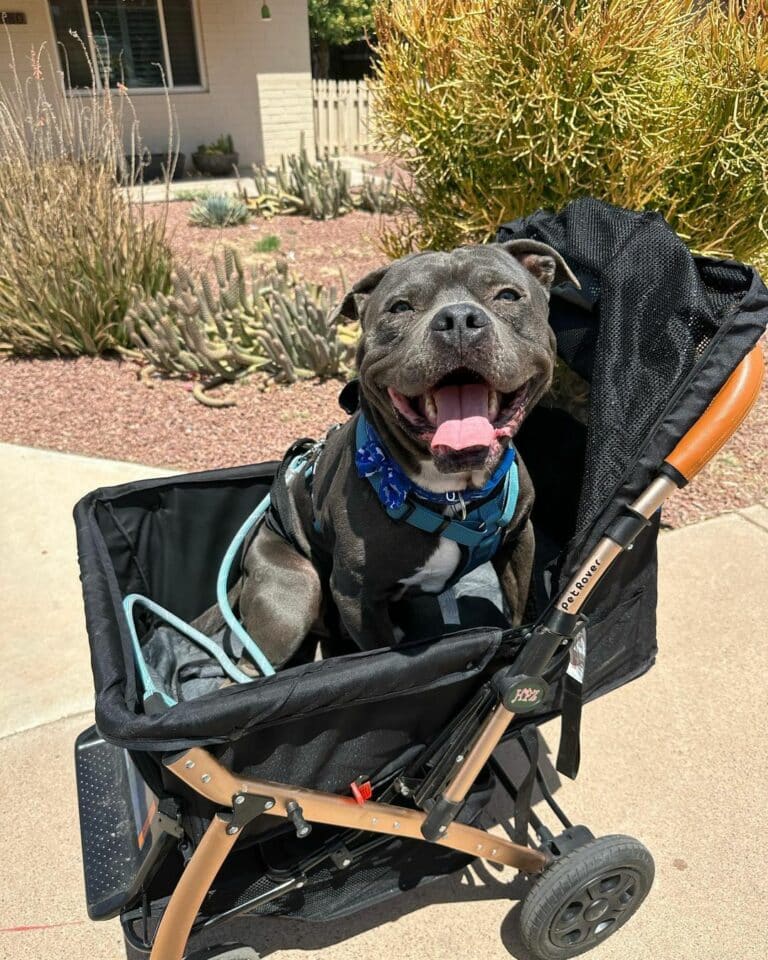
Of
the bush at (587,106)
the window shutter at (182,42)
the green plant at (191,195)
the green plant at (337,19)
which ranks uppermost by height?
the green plant at (337,19)

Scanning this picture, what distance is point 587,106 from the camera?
3451 mm

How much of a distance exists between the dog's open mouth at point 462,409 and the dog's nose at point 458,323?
0.10 meters

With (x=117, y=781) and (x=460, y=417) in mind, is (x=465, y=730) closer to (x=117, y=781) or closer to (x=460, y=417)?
(x=460, y=417)

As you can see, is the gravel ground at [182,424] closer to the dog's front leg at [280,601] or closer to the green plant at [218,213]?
the dog's front leg at [280,601]

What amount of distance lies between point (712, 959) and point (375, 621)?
135 centimetres

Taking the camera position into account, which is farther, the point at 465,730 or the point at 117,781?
the point at 117,781

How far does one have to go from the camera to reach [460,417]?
1.85m

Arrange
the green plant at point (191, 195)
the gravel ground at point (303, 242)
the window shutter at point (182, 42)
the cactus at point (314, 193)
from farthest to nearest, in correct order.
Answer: the window shutter at point (182, 42) → the green plant at point (191, 195) → the cactus at point (314, 193) → the gravel ground at point (303, 242)

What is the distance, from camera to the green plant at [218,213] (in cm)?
949

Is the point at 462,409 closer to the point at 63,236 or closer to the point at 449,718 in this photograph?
the point at 449,718

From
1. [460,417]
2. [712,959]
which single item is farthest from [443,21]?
[712,959]

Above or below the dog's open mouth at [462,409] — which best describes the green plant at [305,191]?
below

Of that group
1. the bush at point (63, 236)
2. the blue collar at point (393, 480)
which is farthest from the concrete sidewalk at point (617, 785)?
the bush at point (63, 236)

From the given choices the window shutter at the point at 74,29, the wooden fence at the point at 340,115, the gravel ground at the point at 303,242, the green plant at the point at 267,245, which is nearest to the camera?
the gravel ground at the point at 303,242
